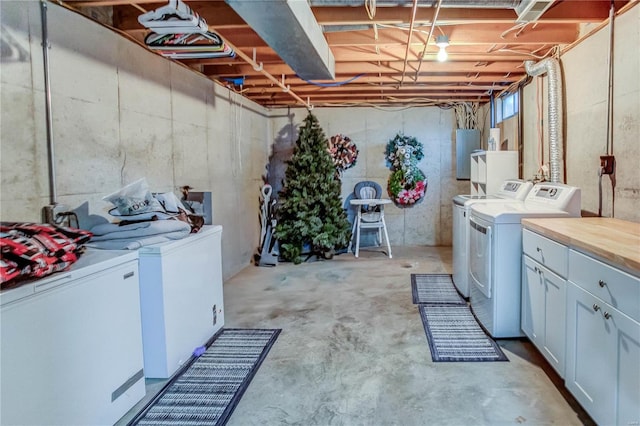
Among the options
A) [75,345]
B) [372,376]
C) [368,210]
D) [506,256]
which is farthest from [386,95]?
[75,345]

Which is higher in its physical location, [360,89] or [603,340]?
[360,89]

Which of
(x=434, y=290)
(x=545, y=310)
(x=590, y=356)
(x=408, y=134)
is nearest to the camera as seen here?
(x=590, y=356)

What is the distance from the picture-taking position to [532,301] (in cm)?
262

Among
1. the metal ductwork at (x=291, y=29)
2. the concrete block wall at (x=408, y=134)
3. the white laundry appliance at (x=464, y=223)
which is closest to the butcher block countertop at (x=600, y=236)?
the white laundry appliance at (x=464, y=223)

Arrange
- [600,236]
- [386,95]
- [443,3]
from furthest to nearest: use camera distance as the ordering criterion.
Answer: [386,95] < [443,3] < [600,236]

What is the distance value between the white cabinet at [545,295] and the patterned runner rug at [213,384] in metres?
1.78

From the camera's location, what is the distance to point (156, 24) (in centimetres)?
240

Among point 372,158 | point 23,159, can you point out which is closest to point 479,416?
point 23,159

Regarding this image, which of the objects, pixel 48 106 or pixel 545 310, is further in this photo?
pixel 545 310

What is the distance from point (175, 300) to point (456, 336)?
205cm

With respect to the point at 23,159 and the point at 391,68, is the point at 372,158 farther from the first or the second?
the point at 23,159

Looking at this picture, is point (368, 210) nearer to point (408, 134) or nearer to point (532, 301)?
point (408, 134)

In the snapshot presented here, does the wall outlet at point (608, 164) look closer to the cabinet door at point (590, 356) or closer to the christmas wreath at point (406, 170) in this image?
the cabinet door at point (590, 356)

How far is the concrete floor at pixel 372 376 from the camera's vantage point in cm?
206
